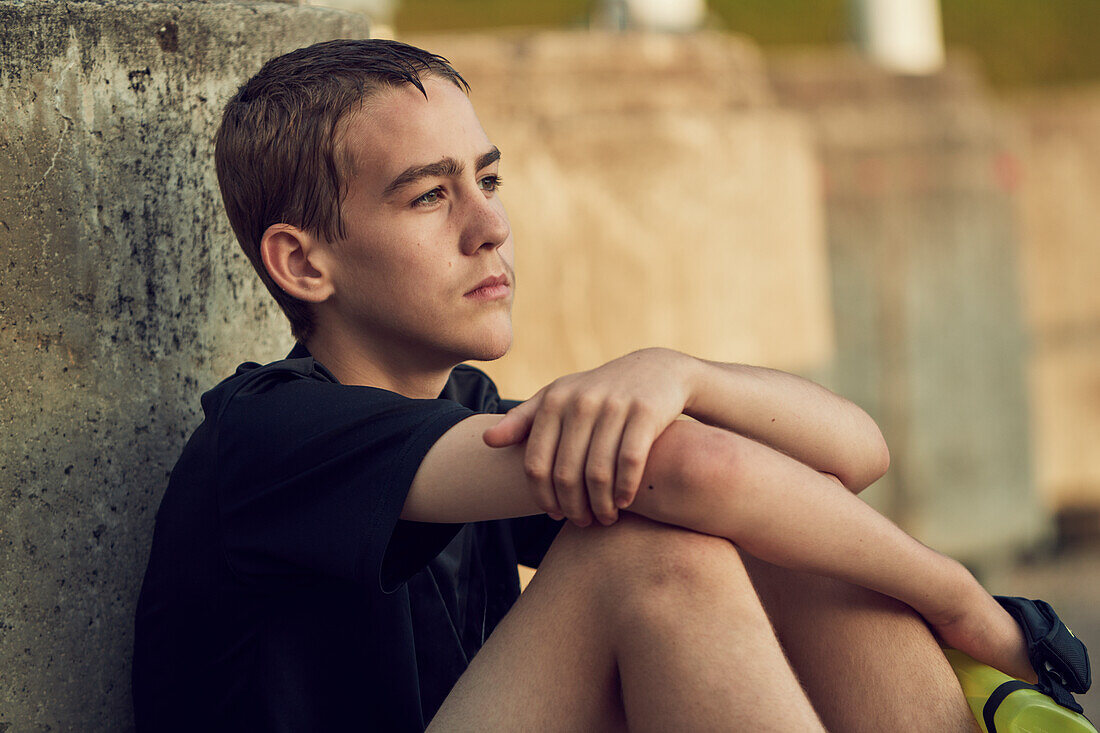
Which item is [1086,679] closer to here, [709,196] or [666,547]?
[666,547]

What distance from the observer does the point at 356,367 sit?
1.89 m

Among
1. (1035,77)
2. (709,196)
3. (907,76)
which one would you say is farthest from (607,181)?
(1035,77)

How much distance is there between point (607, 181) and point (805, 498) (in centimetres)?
275

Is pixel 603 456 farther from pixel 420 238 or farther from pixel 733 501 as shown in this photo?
pixel 420 238

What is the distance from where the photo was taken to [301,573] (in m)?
1.54

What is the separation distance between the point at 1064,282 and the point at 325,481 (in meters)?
6.48

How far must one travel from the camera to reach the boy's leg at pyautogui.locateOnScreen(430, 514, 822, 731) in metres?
1.40

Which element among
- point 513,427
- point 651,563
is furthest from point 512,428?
point 651,563

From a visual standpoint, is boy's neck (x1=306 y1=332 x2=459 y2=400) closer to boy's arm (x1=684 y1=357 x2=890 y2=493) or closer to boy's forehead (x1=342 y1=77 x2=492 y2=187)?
boy's forehead (x1=342 y1=77 x2=492 y2=187)

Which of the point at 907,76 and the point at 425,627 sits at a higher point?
the point at 907,76

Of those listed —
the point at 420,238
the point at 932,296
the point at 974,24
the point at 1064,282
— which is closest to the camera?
the point at 420,238

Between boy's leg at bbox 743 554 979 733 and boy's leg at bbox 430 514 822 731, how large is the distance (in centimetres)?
29

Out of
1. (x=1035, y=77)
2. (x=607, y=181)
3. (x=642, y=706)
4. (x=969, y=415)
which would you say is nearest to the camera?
(x=642, y=706)

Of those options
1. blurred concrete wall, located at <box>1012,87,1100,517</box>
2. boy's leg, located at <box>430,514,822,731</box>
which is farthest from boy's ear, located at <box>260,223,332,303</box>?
blurred concrete wall, located at <box>1012,87,1100,517</box>
